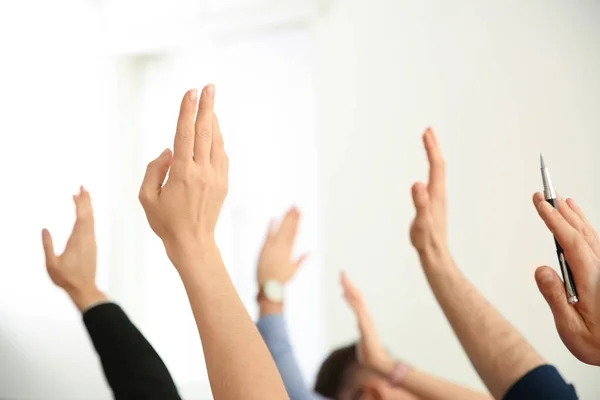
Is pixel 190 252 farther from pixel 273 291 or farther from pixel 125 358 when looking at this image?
pixel 273 291

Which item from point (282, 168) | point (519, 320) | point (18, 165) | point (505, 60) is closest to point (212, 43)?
point (282, 168)

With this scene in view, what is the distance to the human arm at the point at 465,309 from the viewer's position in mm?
529

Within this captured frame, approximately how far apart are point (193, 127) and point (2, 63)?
0.33 meters

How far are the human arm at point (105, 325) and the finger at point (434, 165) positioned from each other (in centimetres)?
38

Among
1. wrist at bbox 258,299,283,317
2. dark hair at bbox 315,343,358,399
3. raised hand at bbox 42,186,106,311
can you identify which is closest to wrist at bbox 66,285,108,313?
raised hand at bbox 42,186,106,311

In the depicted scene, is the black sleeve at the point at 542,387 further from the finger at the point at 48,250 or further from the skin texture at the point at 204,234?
the finger at the point at 48,250

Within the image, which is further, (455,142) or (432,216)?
(455,142)

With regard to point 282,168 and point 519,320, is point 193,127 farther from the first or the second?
point 519,320

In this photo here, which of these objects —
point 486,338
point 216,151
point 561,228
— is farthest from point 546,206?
point 216,151

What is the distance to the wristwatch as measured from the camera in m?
0.76

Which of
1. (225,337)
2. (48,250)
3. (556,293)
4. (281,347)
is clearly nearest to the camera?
Answer: (225,337)

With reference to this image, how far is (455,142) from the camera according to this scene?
80 cm

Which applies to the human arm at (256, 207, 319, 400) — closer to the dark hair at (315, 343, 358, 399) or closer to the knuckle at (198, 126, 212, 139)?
the dark hair at (315, 343, 358, 399)

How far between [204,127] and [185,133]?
0.7 inches
